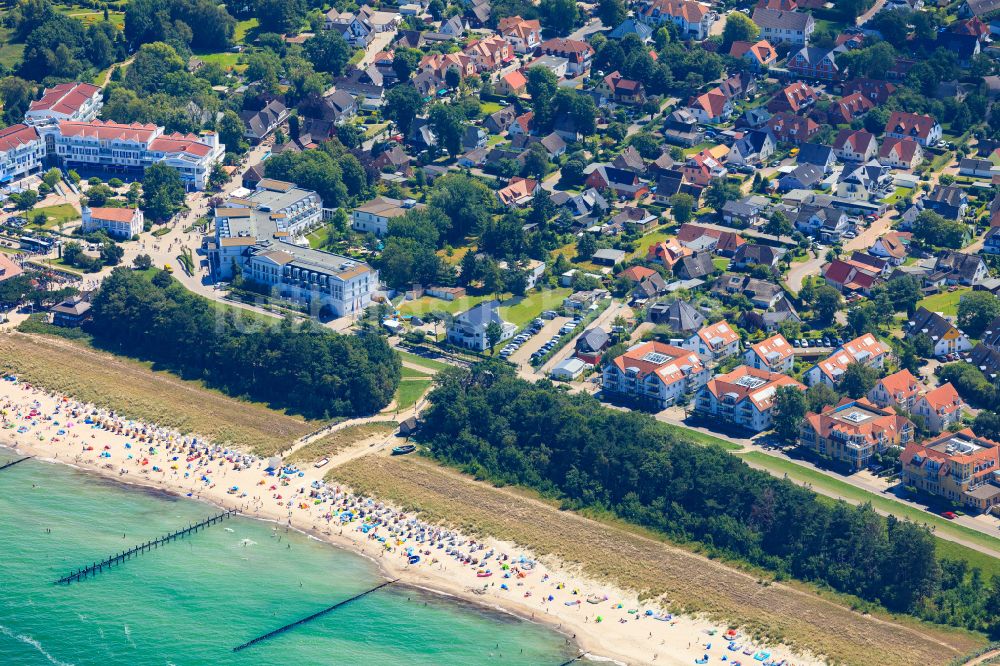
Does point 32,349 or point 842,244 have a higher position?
point 842,244

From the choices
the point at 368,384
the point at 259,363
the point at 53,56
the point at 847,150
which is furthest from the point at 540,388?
the point at 53,56

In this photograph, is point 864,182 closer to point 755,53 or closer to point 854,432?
point 755,53

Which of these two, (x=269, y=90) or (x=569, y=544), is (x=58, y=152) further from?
(x=569, y=544)

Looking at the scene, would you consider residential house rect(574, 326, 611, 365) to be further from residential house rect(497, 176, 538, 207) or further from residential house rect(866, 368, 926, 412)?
residential house rect(497, 176, 538, 207)

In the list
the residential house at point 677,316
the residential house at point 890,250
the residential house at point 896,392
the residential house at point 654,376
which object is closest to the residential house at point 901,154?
the residential house at point 890,250

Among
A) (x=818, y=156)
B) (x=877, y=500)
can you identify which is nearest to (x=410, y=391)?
(x=877, y=500)

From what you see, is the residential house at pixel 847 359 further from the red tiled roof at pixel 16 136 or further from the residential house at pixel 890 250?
the red tiled roof at pixel 16 136
